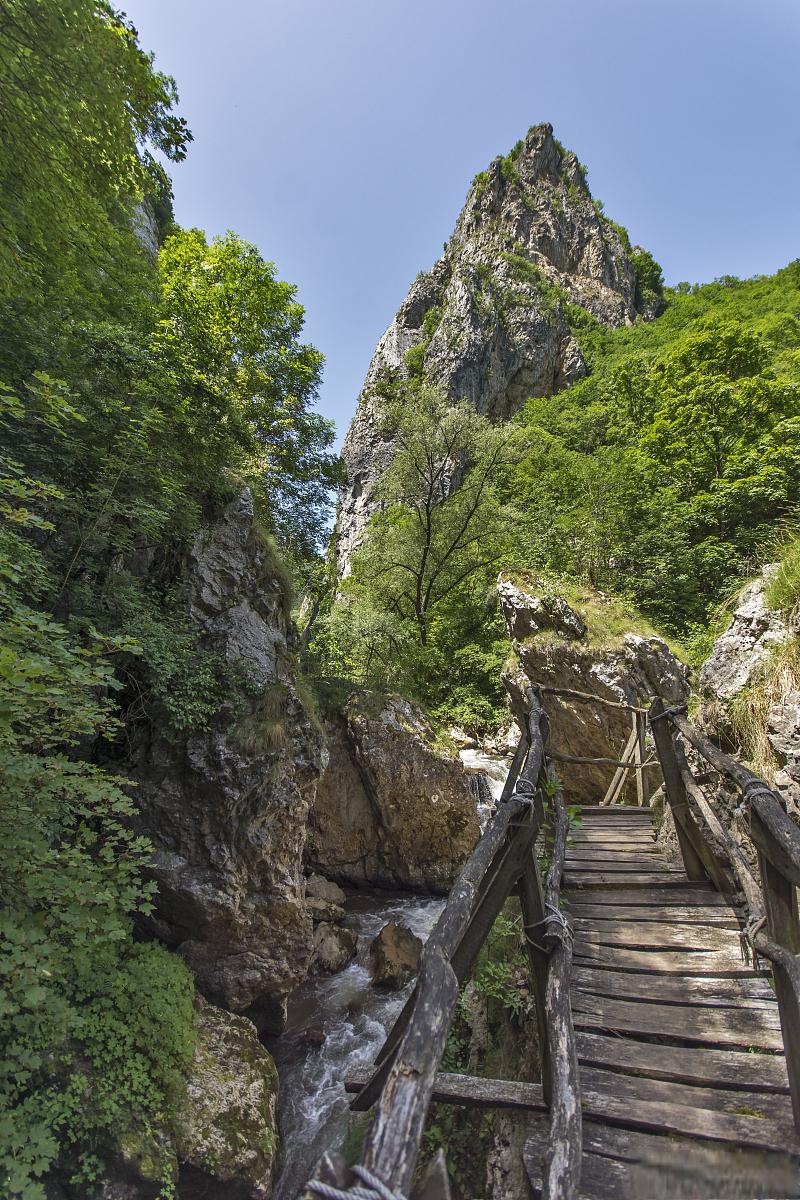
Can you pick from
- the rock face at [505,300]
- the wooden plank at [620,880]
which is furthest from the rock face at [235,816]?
the rock face at [505,300]

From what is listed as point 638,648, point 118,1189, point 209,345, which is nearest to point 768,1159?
point 118,1189

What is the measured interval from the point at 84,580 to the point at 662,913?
653cm

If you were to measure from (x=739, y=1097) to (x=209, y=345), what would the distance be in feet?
38.6

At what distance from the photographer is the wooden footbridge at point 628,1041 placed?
4.14 feet

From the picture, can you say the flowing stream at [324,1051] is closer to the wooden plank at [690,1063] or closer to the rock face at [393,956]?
the rock face at [393,956]

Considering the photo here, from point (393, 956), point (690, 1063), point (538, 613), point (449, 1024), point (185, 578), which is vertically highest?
point (538, 613)

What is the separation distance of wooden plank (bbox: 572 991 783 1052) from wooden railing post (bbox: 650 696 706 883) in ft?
4.85

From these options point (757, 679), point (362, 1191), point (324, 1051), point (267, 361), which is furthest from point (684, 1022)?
point (267, 361)

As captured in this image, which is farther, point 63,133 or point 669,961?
point 63,133

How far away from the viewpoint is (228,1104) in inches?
173

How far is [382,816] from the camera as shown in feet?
32.9

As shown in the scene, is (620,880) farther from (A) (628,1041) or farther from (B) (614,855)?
(A) (628,1041)

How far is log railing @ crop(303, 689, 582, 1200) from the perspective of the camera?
0.91m

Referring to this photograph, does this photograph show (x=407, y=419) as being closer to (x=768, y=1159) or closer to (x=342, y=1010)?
(x=342, y=1010)
